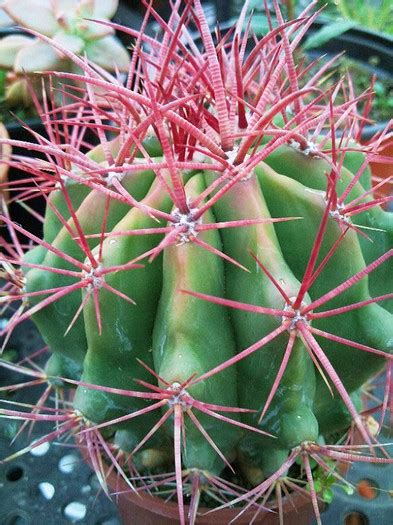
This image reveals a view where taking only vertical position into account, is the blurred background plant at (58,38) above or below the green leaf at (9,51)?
above

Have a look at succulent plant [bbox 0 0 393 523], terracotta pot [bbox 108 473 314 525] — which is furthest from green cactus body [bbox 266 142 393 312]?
terracotta pot [bbox 108 473 314 525]

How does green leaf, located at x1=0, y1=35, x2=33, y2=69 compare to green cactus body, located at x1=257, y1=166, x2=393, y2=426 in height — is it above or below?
below

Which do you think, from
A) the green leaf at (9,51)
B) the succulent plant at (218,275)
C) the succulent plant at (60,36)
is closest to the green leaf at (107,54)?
the succulent plant at (60,36)

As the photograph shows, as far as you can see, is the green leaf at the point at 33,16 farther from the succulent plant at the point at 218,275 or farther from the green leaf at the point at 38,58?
the succulent plant at the point at 218,275

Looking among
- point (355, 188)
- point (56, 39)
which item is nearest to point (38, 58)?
point (56, 39)

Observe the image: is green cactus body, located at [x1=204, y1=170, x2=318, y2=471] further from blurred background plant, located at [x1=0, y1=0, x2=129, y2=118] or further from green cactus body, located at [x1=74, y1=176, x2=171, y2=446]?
blurred background plant, located at [x1=0, y1=0, x2=129, y2=118]

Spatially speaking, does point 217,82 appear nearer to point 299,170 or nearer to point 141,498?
point 299,170

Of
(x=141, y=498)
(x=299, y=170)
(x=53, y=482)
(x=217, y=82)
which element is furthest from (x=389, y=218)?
(x=53, y=482)
